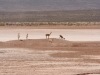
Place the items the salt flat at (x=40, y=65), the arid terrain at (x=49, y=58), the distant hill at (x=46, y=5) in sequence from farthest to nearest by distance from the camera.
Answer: the distant hill at (x=46, y=5) → the arid terrain at (x=49, y=58) → the salt flat at (x=40, y=65)

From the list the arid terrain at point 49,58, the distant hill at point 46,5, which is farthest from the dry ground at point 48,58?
the distant hill at point 46,5

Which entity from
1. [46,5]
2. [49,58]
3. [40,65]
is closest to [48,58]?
[49,58]

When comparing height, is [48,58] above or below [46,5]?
below

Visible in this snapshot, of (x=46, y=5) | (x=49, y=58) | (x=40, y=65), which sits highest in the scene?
(x=46, y=5)

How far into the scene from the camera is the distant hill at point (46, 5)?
119250 millimetres

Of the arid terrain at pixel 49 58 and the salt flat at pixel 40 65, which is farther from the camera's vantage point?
the arid terrain at pixel 49 58

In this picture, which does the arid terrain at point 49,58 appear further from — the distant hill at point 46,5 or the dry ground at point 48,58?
the distant hill at point 46,5

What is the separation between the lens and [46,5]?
411 ft

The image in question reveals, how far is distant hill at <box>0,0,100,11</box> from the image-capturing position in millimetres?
119250

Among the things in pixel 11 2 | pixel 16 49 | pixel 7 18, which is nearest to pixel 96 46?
pixel 16 49

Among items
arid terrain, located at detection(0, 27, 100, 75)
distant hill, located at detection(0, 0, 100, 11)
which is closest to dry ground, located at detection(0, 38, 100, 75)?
arid terrain, located at detection(0, 27, 100, 75)

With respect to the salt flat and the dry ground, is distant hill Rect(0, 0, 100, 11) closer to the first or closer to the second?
the dry ground

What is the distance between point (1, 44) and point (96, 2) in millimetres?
104643

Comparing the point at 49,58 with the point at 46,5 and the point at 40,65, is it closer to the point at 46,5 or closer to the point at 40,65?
the point at 40,65
